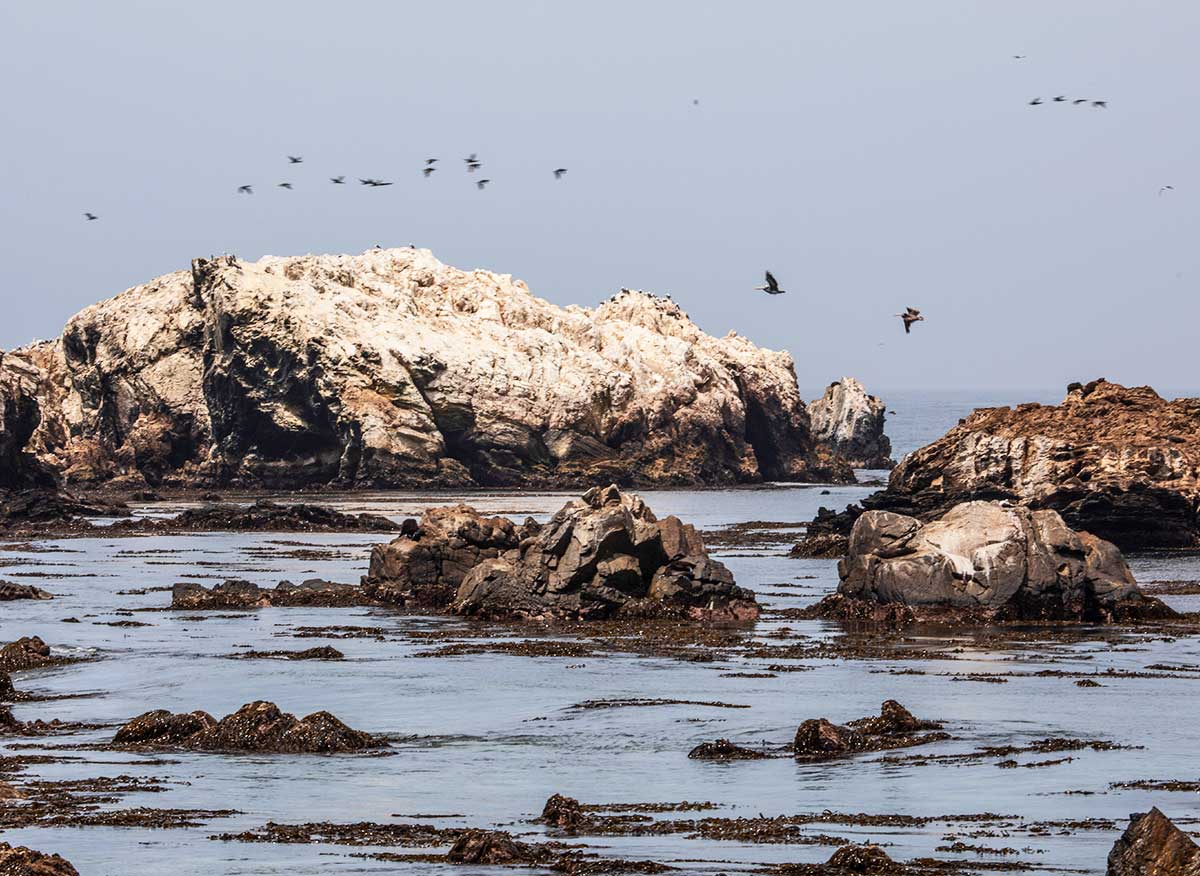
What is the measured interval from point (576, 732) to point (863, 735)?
17.0 ft

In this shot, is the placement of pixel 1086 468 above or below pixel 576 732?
above

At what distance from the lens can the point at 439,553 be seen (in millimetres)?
52625

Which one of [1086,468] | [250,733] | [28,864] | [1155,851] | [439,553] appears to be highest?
[1086,468]

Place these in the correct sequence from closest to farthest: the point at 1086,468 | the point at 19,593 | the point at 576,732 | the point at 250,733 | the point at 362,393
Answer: the point at 250,733, the point at 576,732, the point at 19,593, the point at 1086,468, the point at 362,393

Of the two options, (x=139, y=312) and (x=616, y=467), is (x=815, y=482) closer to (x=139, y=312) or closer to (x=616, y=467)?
(x=616, y=467)

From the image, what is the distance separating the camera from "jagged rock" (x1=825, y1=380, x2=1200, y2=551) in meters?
72.5

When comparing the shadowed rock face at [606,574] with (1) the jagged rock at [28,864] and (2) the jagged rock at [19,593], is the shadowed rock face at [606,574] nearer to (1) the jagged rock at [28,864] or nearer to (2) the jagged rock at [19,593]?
(2) the jagged rock at [19,593]

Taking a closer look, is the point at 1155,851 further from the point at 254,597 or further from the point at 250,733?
the point at 254,597

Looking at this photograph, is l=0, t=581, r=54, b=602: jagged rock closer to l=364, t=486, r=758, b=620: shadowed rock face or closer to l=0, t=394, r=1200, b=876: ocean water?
l=0, t=394, r=1200, b=876: ocean water

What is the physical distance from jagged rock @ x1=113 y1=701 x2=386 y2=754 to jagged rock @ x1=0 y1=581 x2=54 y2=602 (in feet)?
89.0

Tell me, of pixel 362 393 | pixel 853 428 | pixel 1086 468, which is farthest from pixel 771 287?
pixel 853 428

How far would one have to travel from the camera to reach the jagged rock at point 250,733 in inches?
1072

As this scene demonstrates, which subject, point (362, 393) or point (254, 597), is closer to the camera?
point (254, 597)

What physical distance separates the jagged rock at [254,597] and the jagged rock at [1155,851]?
127 ft
